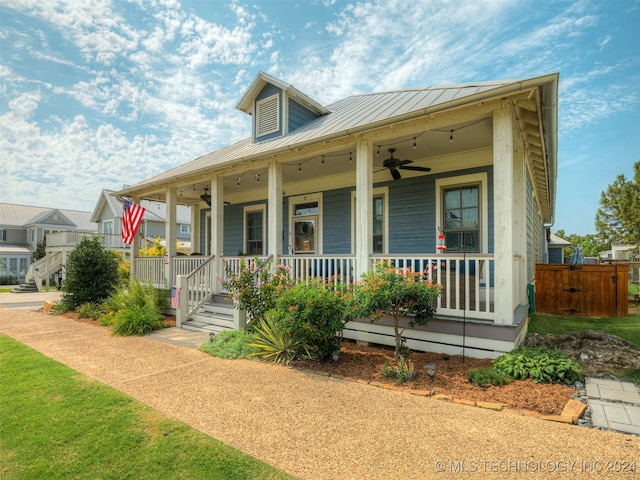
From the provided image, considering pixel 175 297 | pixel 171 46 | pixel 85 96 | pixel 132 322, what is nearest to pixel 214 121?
pixel 171 46

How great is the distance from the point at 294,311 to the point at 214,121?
362 inches

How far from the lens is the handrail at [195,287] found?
25.2 ft

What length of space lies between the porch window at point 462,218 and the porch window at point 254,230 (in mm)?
5962

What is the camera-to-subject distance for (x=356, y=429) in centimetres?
293

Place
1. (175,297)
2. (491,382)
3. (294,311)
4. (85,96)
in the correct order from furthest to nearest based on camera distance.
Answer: (85,96) < (175,297) < (294,311) < (491,382)

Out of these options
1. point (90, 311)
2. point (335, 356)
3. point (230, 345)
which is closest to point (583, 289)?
point (335, 356)

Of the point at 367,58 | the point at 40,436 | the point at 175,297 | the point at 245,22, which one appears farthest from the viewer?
the point at 367,58

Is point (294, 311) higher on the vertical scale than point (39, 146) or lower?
lower

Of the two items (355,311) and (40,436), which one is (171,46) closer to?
(355,311)

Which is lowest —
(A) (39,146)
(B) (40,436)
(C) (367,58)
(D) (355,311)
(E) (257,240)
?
(B) (40,436)

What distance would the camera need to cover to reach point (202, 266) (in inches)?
317

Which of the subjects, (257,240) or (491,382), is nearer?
(491,382)

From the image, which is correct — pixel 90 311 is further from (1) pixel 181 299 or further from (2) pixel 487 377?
(2) pixel 487 377

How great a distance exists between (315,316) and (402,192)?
4724 millimetres
